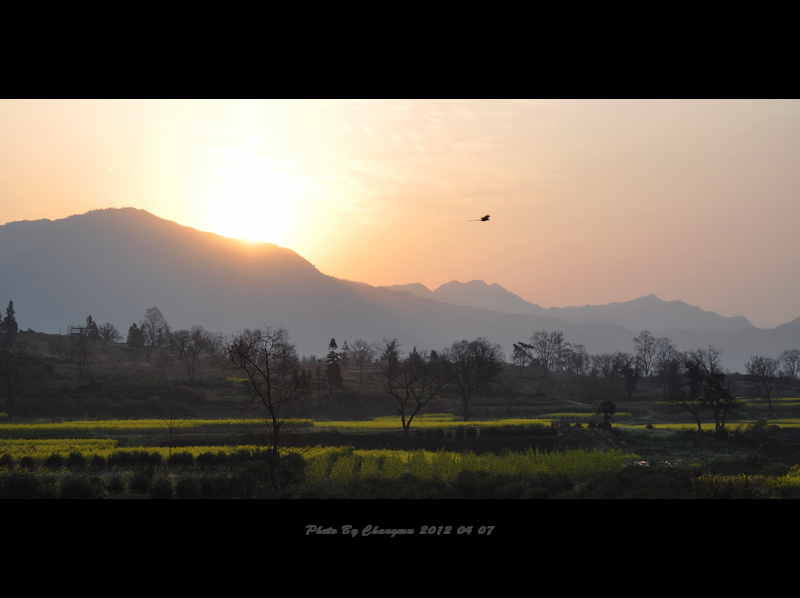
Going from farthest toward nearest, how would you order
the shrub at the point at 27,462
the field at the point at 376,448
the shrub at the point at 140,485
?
the shrub at the point at 27,462
the shrub at the point at 140,485
the field at the point at 376,448

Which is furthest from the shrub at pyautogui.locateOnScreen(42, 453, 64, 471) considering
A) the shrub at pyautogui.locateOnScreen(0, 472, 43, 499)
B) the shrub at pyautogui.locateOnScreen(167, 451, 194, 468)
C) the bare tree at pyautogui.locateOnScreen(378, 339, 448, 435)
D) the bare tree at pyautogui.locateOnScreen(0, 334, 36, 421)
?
the bare tree at pyautogui.locateOnScreen(0, 334, 36, 421)

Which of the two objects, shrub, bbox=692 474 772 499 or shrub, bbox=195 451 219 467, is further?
shrub, bbox=195 451 219 467

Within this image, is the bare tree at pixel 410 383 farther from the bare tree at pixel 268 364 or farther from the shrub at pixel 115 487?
the shrub at pixel 115 487

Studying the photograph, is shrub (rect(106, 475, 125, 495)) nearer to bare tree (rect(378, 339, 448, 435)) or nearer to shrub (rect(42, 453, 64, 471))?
shrub (rect(42, 453, 64, 471))

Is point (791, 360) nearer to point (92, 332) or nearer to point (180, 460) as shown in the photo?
point (180, 460)

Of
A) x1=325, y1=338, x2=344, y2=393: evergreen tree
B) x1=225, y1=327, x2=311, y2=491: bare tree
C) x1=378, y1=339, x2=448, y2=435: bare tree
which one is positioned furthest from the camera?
x1=325, y1=338, x2=344, y2=393: evergreen tree

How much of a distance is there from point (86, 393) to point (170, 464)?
2942 centimetres

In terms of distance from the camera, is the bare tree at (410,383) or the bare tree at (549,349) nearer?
the bare tree at (410,383)

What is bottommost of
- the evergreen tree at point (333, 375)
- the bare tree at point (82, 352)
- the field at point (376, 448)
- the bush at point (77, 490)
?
the field at point (376, 448)

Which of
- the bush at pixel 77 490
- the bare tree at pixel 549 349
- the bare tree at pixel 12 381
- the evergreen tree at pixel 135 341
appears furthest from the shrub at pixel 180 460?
the bare tree at pixel 549 349
